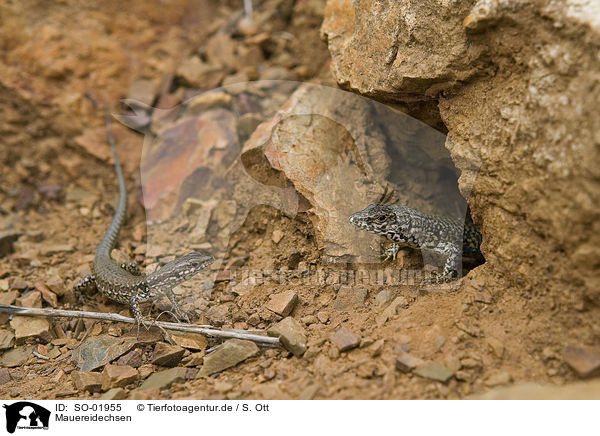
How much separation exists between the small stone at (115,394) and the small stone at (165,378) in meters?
0.15

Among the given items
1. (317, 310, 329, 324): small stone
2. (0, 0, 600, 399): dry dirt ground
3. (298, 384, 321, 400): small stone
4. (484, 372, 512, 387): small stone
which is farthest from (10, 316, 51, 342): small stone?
(484, 372, 512, 387): small stone

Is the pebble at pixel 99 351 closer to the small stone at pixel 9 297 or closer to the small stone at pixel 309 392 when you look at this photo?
the small stone at pixel 9 297

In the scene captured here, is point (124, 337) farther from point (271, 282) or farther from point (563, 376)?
point (563, 376)

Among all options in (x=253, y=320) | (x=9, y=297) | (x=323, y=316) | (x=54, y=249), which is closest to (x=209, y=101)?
(x=54, y=249)

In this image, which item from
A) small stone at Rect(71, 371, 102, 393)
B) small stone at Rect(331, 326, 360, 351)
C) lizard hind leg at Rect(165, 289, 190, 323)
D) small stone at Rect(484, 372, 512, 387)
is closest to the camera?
small stone at Rect(484, 372, 512, 387)

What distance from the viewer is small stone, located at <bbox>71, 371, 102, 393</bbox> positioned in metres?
4.04

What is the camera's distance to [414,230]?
486cm

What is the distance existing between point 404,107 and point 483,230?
1.54m

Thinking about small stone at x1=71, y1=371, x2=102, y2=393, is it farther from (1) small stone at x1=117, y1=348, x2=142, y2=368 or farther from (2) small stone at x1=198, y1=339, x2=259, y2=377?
(2) small stone at x1=198, y1=339, x2=259, y2=377

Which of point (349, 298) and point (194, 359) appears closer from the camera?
point (194, 359)

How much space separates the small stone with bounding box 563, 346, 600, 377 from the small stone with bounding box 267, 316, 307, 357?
193 centimetres

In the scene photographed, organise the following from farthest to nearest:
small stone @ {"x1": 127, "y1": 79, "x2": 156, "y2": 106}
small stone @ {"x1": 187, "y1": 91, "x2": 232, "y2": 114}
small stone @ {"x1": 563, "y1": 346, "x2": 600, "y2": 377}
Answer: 1. small stone @ {"x1": 127, "y1": 79, "x2": 156, "y2": 106}
2. small stone @ {"x1": 187, "y1": 91, "x2": 232, "y2": 114}
3. small stone @ {"x1": 563, "y1": 346, "x2": 600, "y2": 377}

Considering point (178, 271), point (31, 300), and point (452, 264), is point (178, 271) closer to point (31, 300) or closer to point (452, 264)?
point (31, 300)

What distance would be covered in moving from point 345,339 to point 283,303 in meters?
0.86
